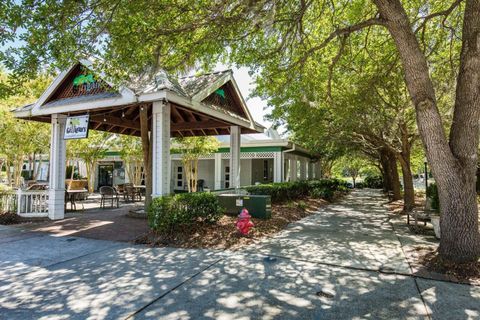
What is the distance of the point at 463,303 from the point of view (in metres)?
3.78

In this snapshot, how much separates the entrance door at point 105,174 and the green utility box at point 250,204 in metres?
17.3

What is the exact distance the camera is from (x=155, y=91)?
302 inches

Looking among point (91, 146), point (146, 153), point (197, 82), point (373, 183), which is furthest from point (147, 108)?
point (373, 183)

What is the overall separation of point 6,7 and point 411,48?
678 cm

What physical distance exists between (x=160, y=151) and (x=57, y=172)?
4094 mm

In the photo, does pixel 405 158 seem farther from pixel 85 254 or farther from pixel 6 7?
pixel 6 7

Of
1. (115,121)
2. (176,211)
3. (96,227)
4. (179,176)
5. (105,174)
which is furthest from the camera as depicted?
(105,174)

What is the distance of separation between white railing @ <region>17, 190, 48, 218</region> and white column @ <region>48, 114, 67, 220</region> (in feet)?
1.29

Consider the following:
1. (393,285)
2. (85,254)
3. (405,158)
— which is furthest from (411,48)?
(405,158)

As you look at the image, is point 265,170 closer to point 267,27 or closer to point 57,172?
point 57,172

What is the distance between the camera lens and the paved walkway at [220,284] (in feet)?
11.6

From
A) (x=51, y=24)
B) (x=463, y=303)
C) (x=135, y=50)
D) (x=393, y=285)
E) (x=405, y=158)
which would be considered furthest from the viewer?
(x=405, y=158)

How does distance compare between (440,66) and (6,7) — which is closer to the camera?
(6,7)

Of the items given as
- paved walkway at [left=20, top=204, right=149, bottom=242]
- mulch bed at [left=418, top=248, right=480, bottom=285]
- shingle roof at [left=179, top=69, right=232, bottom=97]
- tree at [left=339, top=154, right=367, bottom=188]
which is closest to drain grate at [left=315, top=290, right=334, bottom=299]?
mulch bed at [left=418, top=248, right=480, bottom=285]
